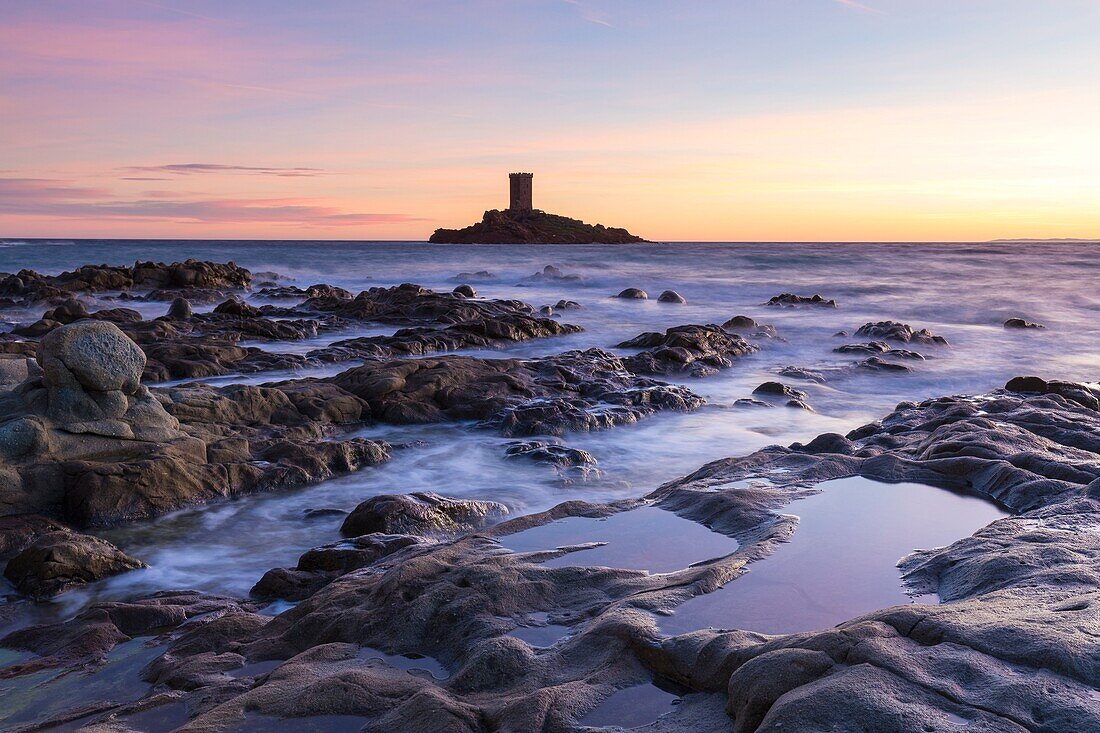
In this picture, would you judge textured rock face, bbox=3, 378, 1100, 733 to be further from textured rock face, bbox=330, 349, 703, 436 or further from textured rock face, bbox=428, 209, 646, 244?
textured rock face, bbox=428, 209, 646, 244

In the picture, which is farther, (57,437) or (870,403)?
(870,403)

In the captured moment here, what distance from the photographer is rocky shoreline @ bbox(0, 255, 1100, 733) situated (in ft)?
7.86

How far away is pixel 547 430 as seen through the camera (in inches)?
339

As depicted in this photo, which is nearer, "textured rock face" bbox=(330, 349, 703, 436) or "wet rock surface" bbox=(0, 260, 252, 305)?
"textured rock face" bbox=(330, 349, 703, 436)

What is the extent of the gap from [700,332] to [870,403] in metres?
4.19

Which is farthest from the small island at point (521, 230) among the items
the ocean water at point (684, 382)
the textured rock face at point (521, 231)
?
the ocean water at point (684, 382)

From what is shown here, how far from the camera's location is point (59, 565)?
467 centimetres

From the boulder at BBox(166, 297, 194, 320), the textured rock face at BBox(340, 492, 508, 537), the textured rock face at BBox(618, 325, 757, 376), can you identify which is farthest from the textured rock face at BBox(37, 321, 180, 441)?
A: the boulder at BBox(166, 297, 194, 320)

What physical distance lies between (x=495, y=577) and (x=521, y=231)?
8374 cm

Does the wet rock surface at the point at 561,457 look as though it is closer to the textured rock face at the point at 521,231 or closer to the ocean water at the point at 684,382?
the ocean water at the point at 684,382

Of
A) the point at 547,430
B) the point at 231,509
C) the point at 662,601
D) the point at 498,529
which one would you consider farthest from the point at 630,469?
the point at 662,601

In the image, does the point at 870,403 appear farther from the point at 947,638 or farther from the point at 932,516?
the point at 947,638

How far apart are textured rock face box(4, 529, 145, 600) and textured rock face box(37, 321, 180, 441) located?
162 centimetres

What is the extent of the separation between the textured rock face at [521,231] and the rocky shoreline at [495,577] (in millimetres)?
77658
